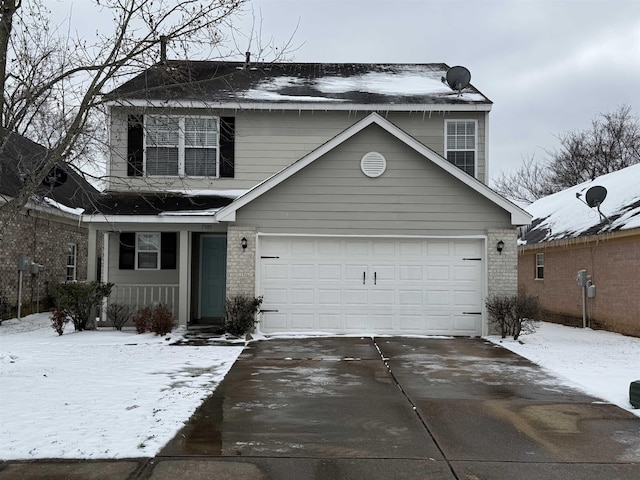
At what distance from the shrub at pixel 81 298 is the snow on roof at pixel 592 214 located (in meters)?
11.9

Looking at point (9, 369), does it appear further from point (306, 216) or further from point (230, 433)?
point (306, 216)

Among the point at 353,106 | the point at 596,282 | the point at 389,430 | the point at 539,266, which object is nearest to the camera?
the point at 389,430

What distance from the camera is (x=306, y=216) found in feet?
43.8

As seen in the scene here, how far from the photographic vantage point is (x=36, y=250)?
→ 707 inches

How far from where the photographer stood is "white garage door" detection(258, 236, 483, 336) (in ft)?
44.0

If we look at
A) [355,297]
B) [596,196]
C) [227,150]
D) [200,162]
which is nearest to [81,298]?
[200,162]

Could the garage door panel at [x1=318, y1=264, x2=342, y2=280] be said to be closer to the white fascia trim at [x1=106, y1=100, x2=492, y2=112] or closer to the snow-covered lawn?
the snow-covered lawn

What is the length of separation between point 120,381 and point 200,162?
26.7 ft

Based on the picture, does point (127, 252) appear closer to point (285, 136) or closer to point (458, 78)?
point (285, 136)

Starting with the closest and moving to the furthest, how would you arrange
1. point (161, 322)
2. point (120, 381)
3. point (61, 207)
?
point (120, 381) → point (161, 322) → point (61, 207)

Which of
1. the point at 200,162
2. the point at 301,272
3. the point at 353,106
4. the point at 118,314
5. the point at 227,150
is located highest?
the point at 353,106

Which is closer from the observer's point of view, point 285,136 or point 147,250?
point 147,250

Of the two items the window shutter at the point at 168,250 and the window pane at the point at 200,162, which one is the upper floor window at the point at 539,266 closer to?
the window pane at the point at 200,162

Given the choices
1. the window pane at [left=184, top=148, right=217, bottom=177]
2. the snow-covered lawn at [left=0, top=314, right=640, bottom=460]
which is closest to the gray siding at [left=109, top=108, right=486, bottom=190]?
the window pane at [left=184, top=148, right=217, bottom=177]
